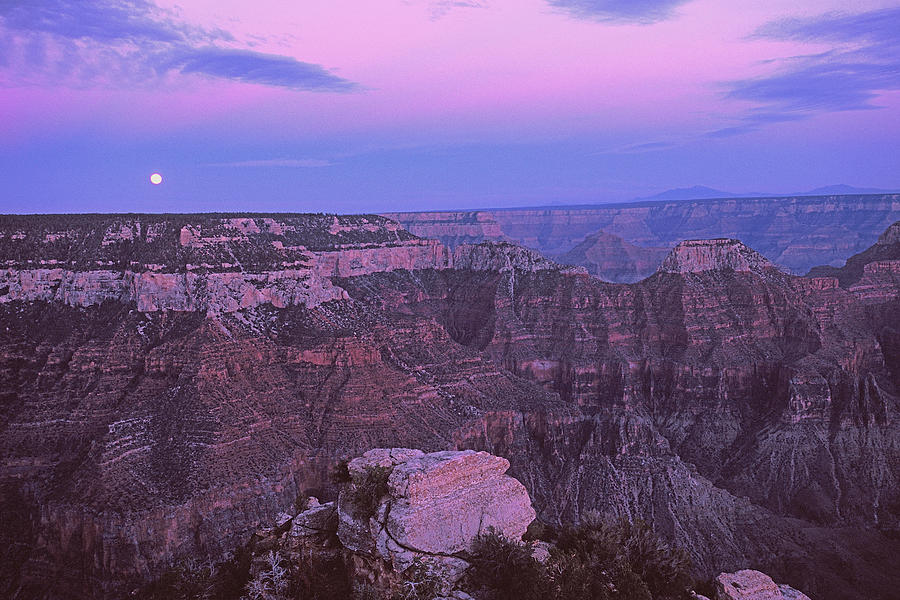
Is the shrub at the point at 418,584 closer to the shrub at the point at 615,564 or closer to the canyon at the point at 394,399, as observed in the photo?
the shrub at the point at 615,564

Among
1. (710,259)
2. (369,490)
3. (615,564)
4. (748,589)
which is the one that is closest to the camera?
(369,490)

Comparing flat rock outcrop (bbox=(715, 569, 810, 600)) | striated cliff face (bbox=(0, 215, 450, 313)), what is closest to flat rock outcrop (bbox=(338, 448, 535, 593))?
flat rock outcrop (bbox=(715, 569, 810, 600))

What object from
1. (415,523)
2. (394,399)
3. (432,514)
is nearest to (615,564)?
(432,514)

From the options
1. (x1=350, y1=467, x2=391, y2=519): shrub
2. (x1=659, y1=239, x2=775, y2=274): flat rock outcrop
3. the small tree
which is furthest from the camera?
(x1=659, y1=239, x2=775, y2=274): flat rock outcrop

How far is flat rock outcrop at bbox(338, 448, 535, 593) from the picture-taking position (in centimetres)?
2619

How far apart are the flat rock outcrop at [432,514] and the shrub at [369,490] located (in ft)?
0.22

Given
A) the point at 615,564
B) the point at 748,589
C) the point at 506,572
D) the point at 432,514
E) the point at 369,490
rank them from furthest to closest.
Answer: the point at 748,589 → the point at 615,564 → the point at 369,490 → the point at 432,514 → the point at 506,572

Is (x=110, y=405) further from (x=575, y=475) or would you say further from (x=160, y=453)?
(x=575, y=475)

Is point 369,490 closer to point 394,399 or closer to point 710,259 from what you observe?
point 394,399

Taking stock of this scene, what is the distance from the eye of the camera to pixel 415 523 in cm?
2641

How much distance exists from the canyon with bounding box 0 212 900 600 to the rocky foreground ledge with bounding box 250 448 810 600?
17.0 meters

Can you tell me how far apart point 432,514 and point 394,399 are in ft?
103

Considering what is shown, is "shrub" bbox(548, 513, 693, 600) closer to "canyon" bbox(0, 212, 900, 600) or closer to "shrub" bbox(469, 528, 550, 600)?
"shrub" bbox(469, 528, 550, 600)

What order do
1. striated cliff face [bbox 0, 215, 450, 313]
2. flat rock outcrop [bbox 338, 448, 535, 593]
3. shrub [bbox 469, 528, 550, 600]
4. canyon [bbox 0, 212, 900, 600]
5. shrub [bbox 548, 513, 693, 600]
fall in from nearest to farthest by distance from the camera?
shrub [bbox 469, 528, 550, 600] < flat rock outcrop [bbox 338, 448, 535, 593] < shrub [bbox 548, 513, 693, 600] < canyon [bbox 0, 212, 900, 600] < striated cliff face [bbox 0, 215, 450, 313]
